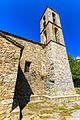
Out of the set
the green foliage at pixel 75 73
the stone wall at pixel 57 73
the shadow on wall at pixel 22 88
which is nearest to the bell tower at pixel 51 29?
the stone wall at pixel 57 73

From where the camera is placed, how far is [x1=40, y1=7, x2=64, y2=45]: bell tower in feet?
40.8

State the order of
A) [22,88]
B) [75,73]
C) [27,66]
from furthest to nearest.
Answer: [75,73] < [27,66] < [22,88]

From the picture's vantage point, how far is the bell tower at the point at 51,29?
40.8 ft

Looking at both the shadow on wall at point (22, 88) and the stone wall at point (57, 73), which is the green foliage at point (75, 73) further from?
the shadow on wall at point (22, 88)

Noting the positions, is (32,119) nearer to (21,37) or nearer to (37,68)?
(37,68)

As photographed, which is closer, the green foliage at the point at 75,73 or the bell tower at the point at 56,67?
the bell tower at the point at 56,67

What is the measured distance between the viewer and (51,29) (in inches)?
493

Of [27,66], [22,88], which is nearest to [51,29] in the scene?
[27,66]

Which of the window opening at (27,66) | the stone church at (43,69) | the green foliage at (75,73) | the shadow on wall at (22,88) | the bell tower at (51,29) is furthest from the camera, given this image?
the green foliage at (75,73)

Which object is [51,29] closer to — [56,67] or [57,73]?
[56,67]

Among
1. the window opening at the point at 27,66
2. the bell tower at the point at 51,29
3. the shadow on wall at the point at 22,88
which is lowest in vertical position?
the shadow on wall at the point at 22,88

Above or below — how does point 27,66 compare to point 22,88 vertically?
above

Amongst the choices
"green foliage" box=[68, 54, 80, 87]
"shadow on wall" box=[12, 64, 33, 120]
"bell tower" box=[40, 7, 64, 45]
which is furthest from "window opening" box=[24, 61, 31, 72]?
"green foliage" box=[68, 54, 80, 87]

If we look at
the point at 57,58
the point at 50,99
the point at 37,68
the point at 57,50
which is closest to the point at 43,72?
the point at 37,68
